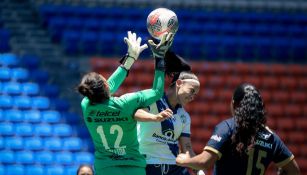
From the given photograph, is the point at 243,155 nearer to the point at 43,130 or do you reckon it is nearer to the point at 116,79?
the point at 116,79

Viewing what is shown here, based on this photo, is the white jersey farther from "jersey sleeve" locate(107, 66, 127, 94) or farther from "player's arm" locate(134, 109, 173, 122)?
"player's arm" locate(134, 109, 173, 122)

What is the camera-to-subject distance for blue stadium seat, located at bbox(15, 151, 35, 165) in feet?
38.6

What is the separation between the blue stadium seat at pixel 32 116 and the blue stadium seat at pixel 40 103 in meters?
0.12

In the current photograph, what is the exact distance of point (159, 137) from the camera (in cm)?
602

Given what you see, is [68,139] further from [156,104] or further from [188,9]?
[156,104]

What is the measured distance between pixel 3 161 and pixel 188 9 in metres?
5.16

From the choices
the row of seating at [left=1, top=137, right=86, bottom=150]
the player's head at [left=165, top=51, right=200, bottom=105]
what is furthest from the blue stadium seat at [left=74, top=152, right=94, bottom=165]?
the player's head at [left=165, top=51, right=200, bottom=105]

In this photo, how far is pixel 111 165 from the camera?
5500 millimetres

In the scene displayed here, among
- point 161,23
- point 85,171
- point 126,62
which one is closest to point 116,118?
point 126,62

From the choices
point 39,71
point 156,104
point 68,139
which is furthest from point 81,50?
point 156,104

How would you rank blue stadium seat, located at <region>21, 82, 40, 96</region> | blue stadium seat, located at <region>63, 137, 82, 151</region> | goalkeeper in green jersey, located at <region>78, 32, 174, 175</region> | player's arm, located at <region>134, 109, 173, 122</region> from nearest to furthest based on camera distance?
player's arm, located at <region>134, 109, 173, 122</region>, goalkeeper in green jersey, located at <region>78, 32, 174, 175</region>, blue stadium seat, located at <region>63, 137, 82, 151</region>, blue stadium seat, located at <region>21, 82, 40, 96</region>

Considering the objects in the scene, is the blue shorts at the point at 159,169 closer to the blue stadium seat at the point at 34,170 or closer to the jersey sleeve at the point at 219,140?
the jersey sleeve at the point at 219,140

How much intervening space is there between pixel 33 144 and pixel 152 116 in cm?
691

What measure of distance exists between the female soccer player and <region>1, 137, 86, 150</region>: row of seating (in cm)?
605
